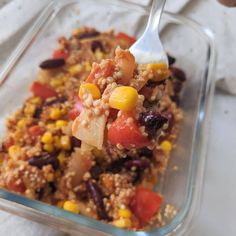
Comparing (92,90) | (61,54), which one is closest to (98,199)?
(92,90)

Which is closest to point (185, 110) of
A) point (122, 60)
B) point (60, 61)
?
point (60, 61)

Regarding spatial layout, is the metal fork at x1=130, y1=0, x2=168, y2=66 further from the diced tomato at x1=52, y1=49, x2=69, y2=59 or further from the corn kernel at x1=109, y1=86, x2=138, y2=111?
the diced tomato at x1=52, y1=49, x2=69, y2=59

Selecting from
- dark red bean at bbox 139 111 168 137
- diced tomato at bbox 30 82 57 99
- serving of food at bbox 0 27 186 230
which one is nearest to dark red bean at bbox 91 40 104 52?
serving of food at bbox 0 27 186 230

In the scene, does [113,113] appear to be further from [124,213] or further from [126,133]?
[124,213]

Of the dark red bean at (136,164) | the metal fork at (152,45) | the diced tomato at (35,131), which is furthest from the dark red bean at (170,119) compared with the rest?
the diced tomato at (35,131)

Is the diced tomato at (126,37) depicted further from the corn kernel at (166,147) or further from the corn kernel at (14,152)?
the corn kernel at (14,152)
